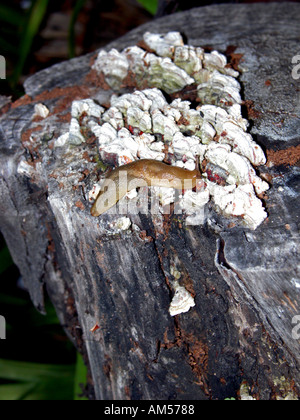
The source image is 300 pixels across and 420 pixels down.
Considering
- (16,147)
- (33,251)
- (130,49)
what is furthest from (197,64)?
(33,251)

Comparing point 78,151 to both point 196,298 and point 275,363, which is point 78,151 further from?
point 275,363

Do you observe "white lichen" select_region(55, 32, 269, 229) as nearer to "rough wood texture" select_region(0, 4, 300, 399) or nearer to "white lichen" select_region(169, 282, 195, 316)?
"rough wood texture" select_region(0, 4, 300, 399)

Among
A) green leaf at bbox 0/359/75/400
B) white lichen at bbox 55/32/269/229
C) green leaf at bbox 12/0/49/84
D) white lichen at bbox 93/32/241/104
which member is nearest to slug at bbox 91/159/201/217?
white lichen at bbox 55/32/269/229

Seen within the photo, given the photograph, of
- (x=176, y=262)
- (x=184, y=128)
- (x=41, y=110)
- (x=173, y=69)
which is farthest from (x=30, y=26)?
(x=176, y=262)

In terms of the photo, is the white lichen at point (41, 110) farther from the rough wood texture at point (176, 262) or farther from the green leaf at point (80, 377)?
the green leaf at point (80, 377)

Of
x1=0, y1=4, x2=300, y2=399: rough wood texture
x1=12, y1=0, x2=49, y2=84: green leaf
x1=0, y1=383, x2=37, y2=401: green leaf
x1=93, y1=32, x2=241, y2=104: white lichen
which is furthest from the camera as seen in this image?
x1=12, y1=0, x2=49, y2=84: green leaf

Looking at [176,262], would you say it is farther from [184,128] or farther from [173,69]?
[173,69]

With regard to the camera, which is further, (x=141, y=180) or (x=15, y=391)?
(x=15, y=391)
